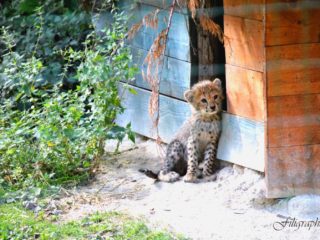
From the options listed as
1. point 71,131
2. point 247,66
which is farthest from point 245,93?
point 71,131

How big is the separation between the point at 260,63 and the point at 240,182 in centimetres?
96

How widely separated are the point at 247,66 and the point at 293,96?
19.0 inches

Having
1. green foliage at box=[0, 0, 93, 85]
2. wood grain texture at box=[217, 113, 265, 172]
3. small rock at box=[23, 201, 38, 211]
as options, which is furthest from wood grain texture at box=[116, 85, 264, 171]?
small rock at box=[23, 201, 38, 211]

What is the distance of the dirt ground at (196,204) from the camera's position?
601 cm

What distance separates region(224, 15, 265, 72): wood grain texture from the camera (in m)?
6.37

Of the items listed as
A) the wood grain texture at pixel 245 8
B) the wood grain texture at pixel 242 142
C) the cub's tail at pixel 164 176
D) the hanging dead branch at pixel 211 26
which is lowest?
the cub's tail at pixel 164 176

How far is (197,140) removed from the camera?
7.25 metres

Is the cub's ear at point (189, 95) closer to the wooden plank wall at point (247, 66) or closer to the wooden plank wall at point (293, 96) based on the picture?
the wooden plank wall at point (247, 66)

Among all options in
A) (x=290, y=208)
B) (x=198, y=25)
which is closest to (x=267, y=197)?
(x=290, y=208)

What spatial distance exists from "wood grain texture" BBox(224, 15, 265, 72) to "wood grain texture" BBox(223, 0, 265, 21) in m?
0.04

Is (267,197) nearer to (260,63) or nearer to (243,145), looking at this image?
(243,145)

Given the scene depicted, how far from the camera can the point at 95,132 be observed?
7.29 m

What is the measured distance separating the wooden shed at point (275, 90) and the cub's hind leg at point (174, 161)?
1.62ft

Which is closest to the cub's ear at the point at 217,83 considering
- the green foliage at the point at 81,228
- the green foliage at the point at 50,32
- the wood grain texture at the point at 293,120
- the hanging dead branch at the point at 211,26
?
the hanging dead branch at the point at 211,26
